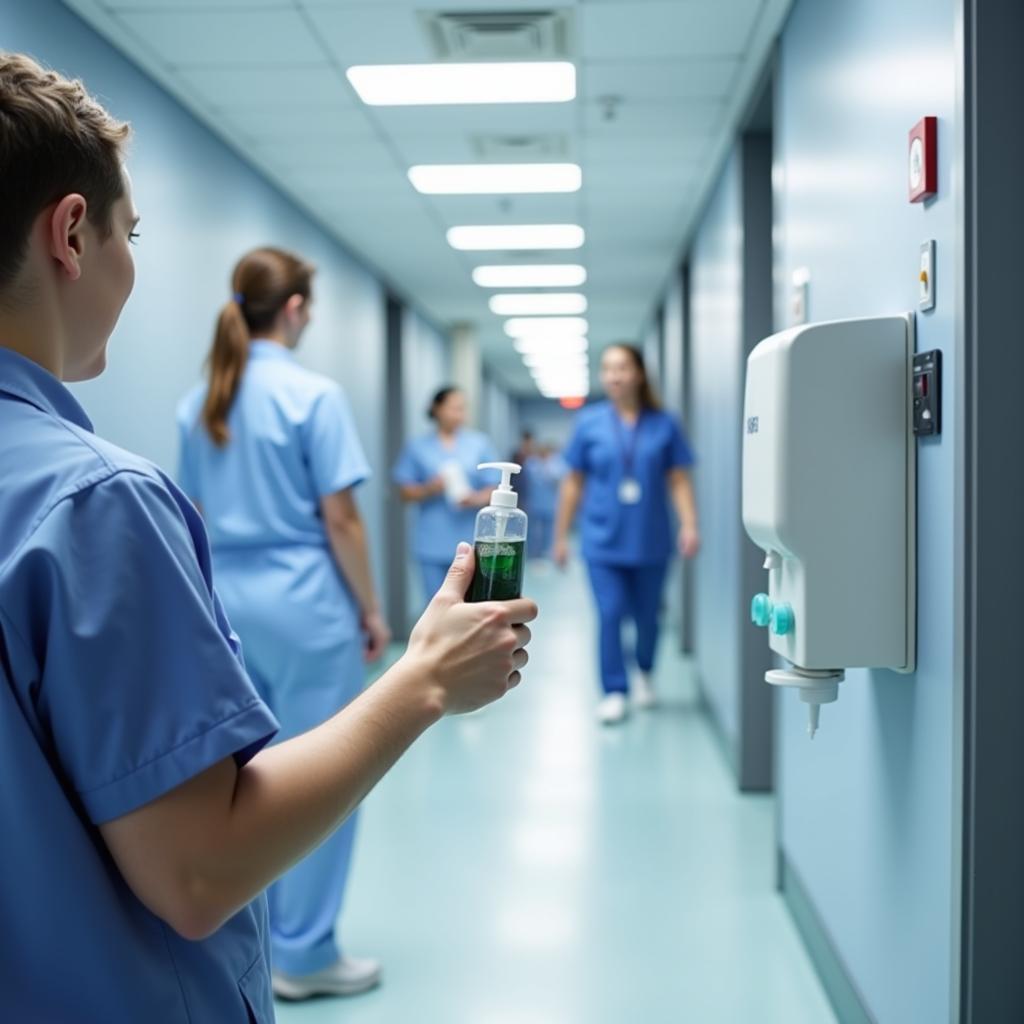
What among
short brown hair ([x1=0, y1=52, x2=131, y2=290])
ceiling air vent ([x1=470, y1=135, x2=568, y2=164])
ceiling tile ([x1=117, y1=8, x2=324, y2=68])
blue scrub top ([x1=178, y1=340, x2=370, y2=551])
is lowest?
blue scrub top ([x1=178, y1=340, x2=370, y2=551])

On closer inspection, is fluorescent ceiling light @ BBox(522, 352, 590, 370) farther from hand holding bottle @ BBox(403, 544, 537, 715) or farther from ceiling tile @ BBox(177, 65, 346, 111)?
hand holding bottle @ BBox(403, 544, 537, 715)

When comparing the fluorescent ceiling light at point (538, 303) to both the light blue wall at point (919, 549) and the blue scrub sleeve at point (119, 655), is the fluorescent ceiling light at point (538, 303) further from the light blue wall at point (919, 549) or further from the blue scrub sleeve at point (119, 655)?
the blue scrub sleeve at point (119, 655)

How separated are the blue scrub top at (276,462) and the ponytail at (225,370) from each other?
0.02m

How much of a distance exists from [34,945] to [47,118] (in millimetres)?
548

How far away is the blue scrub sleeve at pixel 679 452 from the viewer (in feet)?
14.9

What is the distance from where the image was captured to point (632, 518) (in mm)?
4426

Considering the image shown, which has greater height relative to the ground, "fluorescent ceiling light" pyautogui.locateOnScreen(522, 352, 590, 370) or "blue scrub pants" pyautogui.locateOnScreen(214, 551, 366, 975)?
"fluorescent ceiling light" pyautogui.locateOnScreen(522, 352, 590, 370)

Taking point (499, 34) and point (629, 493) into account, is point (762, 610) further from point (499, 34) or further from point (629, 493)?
point (629, 493)

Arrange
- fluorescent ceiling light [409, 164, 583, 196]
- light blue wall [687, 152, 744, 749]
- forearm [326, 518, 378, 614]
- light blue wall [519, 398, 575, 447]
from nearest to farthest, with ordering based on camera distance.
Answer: forearm [326, 518, 378, 614] < light blue wall [687, 152, 744, 749] < fluorescent ceiling light [409, 164, 583, 196] < light blue wall [519, 398, 575, 447]

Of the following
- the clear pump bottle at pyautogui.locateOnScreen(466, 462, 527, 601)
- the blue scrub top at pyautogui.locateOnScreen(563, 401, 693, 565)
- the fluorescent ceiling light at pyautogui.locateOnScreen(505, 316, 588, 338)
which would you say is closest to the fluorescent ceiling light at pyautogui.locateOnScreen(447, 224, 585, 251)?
the blue scrub top at pyautogui.locateOnScreen(563, 401, 693, 565)

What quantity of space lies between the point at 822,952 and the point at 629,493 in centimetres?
242

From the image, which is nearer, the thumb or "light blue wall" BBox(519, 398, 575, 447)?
the thumb

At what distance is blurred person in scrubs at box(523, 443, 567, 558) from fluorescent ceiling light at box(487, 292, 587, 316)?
4.10m

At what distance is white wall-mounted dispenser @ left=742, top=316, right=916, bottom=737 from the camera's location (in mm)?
1584
